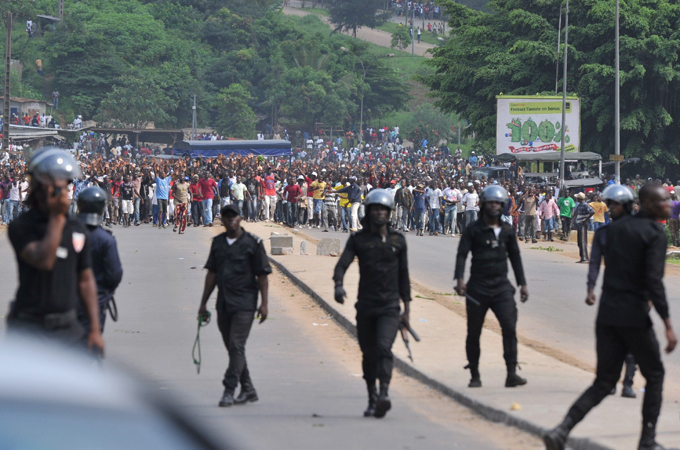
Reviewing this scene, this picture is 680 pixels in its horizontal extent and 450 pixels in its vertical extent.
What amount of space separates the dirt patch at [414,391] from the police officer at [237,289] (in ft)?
4.71

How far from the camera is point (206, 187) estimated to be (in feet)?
95.1

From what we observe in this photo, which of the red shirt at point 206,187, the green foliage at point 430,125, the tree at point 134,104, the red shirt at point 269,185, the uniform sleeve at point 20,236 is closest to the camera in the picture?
the uniform sleeve at point 20,236

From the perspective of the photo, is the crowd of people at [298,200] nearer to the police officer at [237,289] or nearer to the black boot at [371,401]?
the police officer at [237,289]

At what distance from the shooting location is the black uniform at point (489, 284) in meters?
8.17

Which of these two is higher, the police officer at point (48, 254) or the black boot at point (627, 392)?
the police officer at point (48, 254)

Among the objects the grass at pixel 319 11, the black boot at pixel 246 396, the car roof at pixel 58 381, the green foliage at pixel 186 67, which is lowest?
the black boot at pixel 246 396

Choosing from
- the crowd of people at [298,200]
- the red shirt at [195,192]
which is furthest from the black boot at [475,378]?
the red shirt at [195,192]

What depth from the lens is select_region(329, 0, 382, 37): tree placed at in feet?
465

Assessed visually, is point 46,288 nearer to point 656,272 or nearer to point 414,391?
point 656,272

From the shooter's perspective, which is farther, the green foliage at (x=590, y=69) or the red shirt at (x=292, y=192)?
the green foliage at (x=590, y=69)

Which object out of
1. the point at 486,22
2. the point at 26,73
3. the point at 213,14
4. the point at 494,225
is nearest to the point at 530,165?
the point at 486,22

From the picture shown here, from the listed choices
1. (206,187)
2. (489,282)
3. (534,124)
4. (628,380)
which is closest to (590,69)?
(534,124)

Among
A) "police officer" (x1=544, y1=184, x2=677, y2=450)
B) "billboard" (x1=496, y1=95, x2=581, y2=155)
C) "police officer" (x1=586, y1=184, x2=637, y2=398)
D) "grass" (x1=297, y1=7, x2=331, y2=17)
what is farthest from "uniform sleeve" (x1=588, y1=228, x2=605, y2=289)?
"grass" (x1=297, y1=7, x2=331, y2=17)

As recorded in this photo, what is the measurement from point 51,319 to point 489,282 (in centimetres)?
452
